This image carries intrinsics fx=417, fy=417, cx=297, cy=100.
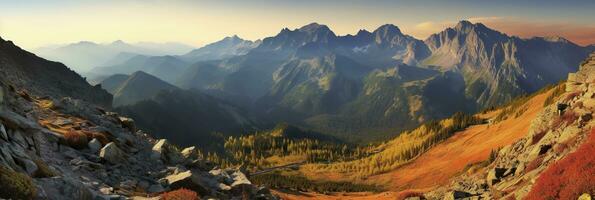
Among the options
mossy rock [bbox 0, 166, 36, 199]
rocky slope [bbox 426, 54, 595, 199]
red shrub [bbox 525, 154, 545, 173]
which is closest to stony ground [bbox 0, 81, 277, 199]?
mossy rock [bbox 0, 166, 36, 199]

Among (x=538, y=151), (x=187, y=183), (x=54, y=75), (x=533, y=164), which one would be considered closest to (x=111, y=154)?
(x=187, y=183)

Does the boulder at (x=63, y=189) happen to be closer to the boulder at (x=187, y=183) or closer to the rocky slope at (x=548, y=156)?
the boulder at (x=187, y=183)

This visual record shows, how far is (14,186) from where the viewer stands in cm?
2006

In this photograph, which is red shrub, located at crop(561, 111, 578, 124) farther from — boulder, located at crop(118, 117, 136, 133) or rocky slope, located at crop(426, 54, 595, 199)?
boulder, located at crop(118, 117, 136, 133)

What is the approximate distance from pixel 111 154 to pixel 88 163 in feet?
9.66

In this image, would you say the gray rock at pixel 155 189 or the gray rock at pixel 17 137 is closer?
the gray rock at pixel 17 137

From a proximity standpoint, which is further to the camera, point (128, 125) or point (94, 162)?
point (128, 125)

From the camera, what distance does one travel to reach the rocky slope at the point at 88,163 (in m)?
24.2

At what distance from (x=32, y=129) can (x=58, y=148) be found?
303cm

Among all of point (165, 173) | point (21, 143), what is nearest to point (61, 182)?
point (21, 143)

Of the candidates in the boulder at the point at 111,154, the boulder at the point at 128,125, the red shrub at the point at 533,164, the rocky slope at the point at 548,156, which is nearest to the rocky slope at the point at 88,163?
the boulder at the point at 111,154

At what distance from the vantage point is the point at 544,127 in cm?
6184

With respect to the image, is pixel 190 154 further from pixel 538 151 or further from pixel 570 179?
pixel 538 151

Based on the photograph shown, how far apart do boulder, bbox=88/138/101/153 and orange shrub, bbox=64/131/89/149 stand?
0.51 meters
